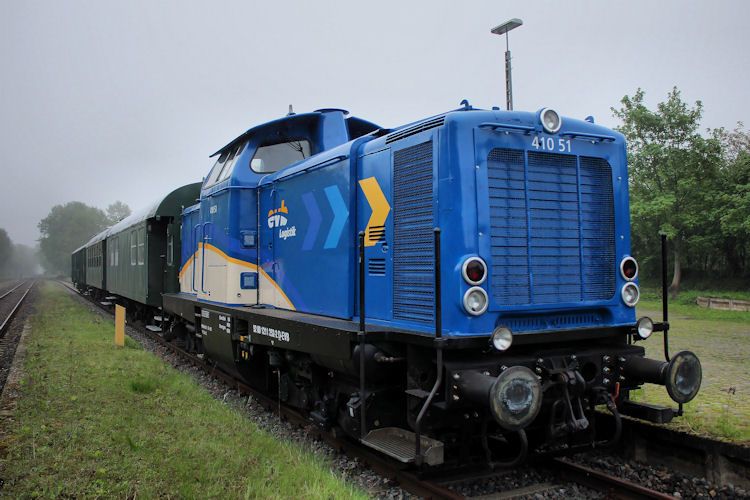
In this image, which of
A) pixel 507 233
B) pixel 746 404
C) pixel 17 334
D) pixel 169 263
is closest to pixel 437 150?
pixel 507 233

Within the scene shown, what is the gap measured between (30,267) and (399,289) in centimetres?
17965

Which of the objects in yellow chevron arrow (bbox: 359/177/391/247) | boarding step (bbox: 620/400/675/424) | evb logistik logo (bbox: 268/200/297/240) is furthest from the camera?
evb logistik logo (bbox: 268/200/297/240)

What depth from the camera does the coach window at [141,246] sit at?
12445 millimetres

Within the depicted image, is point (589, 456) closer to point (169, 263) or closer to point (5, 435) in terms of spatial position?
point (5, 435)

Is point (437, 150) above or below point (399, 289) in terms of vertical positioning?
above

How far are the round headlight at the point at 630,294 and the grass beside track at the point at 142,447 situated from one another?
8.68 feet

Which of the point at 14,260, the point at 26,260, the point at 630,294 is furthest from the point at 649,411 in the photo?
the point at 26,260

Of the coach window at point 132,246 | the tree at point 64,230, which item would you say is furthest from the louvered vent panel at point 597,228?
the tree at point 64,230

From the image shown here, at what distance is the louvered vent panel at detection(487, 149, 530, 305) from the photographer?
163 inches

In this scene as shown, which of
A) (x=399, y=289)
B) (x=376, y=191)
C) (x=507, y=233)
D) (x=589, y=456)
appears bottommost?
(x=589, y=456)

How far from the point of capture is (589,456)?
518cm

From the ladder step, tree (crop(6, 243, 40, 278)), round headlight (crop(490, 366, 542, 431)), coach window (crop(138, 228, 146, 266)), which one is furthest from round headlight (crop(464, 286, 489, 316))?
tree (crop(6, 243, 40, 278))

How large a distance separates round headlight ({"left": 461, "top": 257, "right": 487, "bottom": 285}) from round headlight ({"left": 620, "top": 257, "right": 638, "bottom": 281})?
1448 mm

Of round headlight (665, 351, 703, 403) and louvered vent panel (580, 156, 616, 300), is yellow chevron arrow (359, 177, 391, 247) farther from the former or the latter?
round headlight (665, 351, 703, 403)
